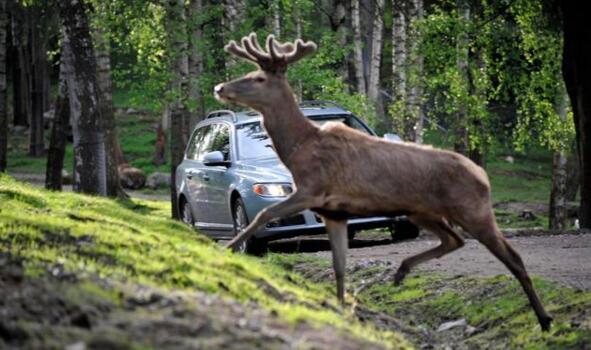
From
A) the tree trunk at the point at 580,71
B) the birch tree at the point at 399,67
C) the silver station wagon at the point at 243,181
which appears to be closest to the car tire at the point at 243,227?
the silver station wagon at the point at 243,181

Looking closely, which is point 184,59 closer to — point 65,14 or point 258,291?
point 65,14

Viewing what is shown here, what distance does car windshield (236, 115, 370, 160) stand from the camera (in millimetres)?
18391

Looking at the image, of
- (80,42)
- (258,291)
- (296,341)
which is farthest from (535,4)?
(296,341)

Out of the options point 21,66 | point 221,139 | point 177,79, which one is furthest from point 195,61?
point 21,66

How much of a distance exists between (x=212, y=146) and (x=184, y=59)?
8477 mm

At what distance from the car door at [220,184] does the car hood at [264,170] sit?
0.27 metres

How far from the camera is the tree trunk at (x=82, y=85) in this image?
19.5 meters

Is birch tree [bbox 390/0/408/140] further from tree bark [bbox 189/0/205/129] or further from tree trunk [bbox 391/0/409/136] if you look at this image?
tree bark [bbox 189/0/205/129]

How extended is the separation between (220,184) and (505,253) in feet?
25.8

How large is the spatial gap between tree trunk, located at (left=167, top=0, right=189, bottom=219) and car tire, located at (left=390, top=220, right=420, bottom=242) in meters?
7.29

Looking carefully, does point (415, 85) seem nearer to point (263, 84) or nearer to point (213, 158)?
point (213, 158)

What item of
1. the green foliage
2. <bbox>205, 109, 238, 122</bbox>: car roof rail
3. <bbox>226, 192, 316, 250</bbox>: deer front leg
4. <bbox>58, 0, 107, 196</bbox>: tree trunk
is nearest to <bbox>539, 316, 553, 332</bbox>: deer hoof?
<bbox>226, 192, 316, 250</bbox>: deer front leg

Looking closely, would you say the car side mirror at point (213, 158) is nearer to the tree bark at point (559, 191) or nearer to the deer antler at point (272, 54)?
the deer antler at point (272, 54)

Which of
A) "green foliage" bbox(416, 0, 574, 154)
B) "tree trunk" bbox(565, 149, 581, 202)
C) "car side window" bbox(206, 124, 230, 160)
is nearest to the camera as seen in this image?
"car side window" bbox(206, 124, 230, 160)
